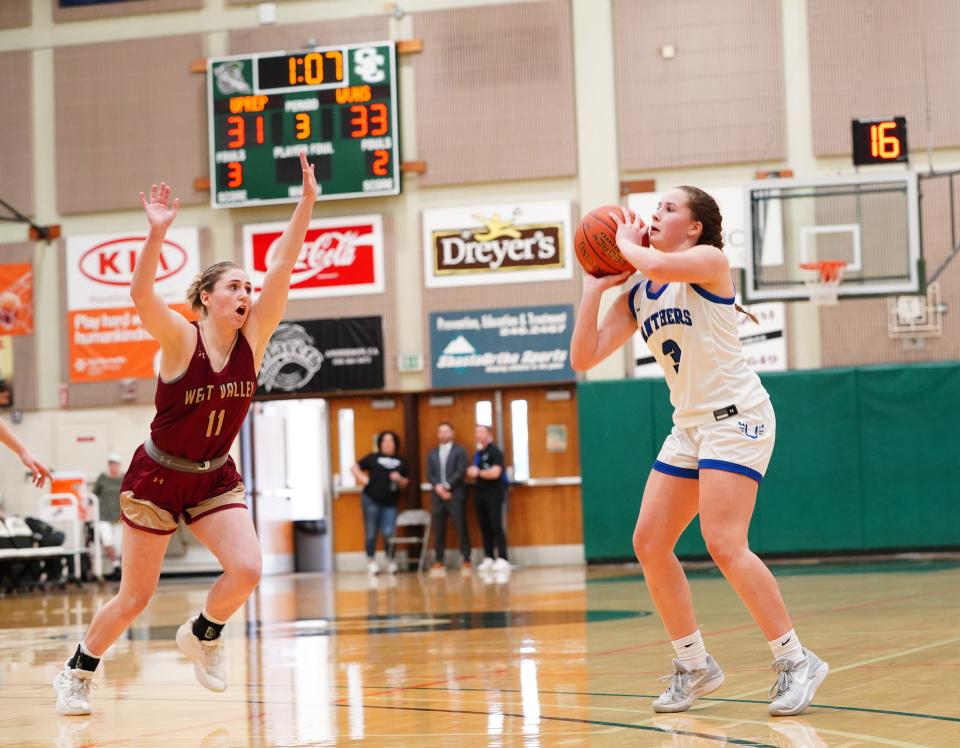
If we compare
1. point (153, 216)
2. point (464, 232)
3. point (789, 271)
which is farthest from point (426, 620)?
point (464, 232)

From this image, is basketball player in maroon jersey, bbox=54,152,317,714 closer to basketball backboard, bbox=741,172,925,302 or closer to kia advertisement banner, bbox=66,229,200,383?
basketball backboard, bbox=741,172,925,302

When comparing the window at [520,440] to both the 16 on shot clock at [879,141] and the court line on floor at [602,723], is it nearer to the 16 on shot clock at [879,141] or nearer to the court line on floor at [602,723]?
the 16 on shot clock at [879,141]

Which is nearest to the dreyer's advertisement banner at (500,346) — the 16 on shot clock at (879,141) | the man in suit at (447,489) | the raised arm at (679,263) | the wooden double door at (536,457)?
the wooden double door at (536,457)

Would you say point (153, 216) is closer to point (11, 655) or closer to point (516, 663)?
point (516, 663)

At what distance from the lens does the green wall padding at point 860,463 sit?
1739cm

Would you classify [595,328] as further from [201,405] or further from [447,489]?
[447,489]

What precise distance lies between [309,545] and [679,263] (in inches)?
642

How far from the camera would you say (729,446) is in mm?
4871

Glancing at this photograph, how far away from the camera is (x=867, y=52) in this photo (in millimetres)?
17891

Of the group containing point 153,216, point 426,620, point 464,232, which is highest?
point 464,232

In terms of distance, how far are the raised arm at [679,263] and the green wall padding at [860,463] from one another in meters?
12.7

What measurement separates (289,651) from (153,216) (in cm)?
378

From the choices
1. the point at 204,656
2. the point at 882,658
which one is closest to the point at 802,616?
the point at 882,658

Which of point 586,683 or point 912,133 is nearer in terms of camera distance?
point 586,683
